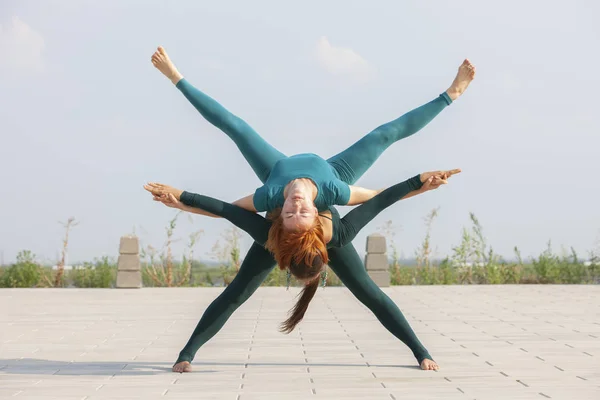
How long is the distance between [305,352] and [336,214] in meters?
1.65

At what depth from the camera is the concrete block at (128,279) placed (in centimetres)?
1490

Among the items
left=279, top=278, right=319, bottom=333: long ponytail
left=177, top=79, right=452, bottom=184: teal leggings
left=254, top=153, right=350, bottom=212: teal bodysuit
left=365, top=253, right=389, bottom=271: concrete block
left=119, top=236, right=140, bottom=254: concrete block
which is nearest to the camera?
left=254, top=153, right=350, bottom=212: teal bodysuit

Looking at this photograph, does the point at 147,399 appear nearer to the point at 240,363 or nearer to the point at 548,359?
the point at 240,363

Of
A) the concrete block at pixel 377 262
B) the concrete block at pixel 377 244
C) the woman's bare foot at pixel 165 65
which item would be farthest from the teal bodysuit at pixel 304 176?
the concrete block at pixel 377 262

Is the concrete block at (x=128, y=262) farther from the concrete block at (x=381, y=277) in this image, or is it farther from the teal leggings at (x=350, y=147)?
the teal leggings at (x=350, y=147)

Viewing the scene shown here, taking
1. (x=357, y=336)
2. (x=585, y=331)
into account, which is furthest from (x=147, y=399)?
(x=585, y=331)

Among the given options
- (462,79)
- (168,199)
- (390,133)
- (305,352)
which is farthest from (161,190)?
(462,79)

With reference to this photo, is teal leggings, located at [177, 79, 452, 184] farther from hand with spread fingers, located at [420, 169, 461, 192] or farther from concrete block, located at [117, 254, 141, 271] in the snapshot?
concrete block, located at [117, 254, 141, 271]

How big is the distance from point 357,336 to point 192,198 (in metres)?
3.00

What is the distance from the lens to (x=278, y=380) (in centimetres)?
548

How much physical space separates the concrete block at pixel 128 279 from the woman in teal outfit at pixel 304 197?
892cm

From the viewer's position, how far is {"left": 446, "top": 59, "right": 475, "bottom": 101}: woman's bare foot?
21.4 ft

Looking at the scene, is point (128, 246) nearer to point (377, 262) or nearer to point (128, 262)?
point (128, 262)

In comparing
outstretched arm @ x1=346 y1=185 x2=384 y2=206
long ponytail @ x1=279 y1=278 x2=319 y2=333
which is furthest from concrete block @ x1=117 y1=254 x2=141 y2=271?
outstretched arm @ x1=346 y1=185 x2=384 y2=206
